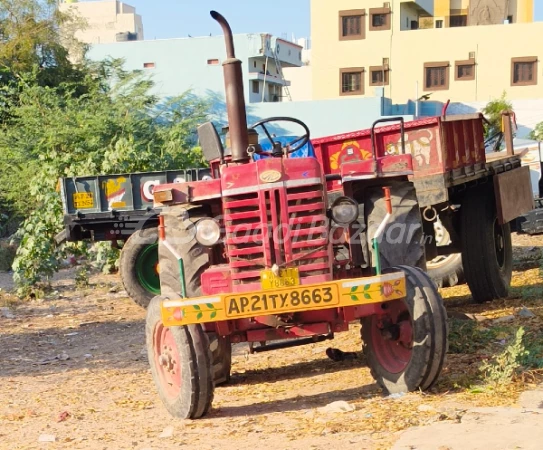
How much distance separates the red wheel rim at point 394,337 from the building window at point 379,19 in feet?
118

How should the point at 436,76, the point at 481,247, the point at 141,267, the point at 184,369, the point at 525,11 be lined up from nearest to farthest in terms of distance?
the point at 184,369, the point at 481,247, the point at 141,267, the point at 436,76, the point at 525,11

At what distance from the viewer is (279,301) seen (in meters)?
6.24

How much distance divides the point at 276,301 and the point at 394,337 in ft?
3.20

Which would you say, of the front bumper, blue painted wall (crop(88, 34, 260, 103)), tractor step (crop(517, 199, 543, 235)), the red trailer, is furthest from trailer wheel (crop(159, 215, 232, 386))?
blue painted wall (crop(88, 34, 260, 103))

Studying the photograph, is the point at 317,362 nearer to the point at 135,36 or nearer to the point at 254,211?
the point at 254,211

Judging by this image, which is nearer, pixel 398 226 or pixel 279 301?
pixel 279 301

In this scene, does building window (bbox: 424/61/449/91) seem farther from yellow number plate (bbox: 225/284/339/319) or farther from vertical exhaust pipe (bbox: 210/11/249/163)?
yellow number plate (bbox: 225/284/339/319)

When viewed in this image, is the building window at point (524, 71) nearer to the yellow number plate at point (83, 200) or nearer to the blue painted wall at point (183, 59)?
the blue painted wall at point (183, 59)

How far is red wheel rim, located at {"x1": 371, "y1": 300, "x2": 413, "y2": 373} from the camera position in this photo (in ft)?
21.8

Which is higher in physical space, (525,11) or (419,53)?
(525,11)

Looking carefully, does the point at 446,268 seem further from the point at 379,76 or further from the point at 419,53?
the point at 379,76

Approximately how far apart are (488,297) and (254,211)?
5193 mm

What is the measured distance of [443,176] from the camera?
9.62 m

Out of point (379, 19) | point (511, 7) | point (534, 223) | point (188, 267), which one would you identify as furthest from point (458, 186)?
point (511, 7)
